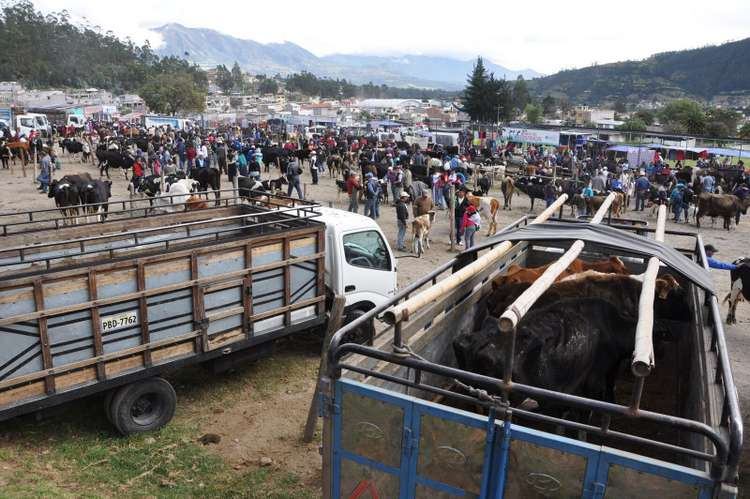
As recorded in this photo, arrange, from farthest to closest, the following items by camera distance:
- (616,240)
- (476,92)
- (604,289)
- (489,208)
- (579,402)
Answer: (476,92)
(489,208)
(604,289)
(616,240)
(579,402)

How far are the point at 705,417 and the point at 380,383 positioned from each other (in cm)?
216

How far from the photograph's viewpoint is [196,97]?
7325 cm

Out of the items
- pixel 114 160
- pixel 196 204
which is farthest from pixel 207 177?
pixel 196 204

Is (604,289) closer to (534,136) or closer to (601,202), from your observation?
(601,202)

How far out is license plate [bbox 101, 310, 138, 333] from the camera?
6.22m

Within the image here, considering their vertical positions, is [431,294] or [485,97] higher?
[485,97]

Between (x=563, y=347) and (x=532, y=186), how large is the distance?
18.8 m

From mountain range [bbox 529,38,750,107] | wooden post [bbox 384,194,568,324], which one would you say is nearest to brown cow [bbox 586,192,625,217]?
wooden post [bbox 384,194,568,324]

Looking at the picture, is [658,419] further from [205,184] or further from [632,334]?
[205,184]

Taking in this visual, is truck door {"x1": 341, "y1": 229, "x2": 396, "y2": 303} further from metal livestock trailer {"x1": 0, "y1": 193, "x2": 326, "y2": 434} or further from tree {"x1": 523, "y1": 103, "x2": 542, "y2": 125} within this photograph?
tree {"x1": 523, "y1": 103, "x2": 542, "y2": 125}

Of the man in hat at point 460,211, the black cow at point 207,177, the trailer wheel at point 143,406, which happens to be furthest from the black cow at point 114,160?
the trailer wheel at point 143,406

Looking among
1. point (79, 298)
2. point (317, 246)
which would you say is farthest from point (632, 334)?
point (79, 298)

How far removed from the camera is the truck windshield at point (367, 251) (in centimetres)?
880

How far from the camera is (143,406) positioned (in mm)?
6848
